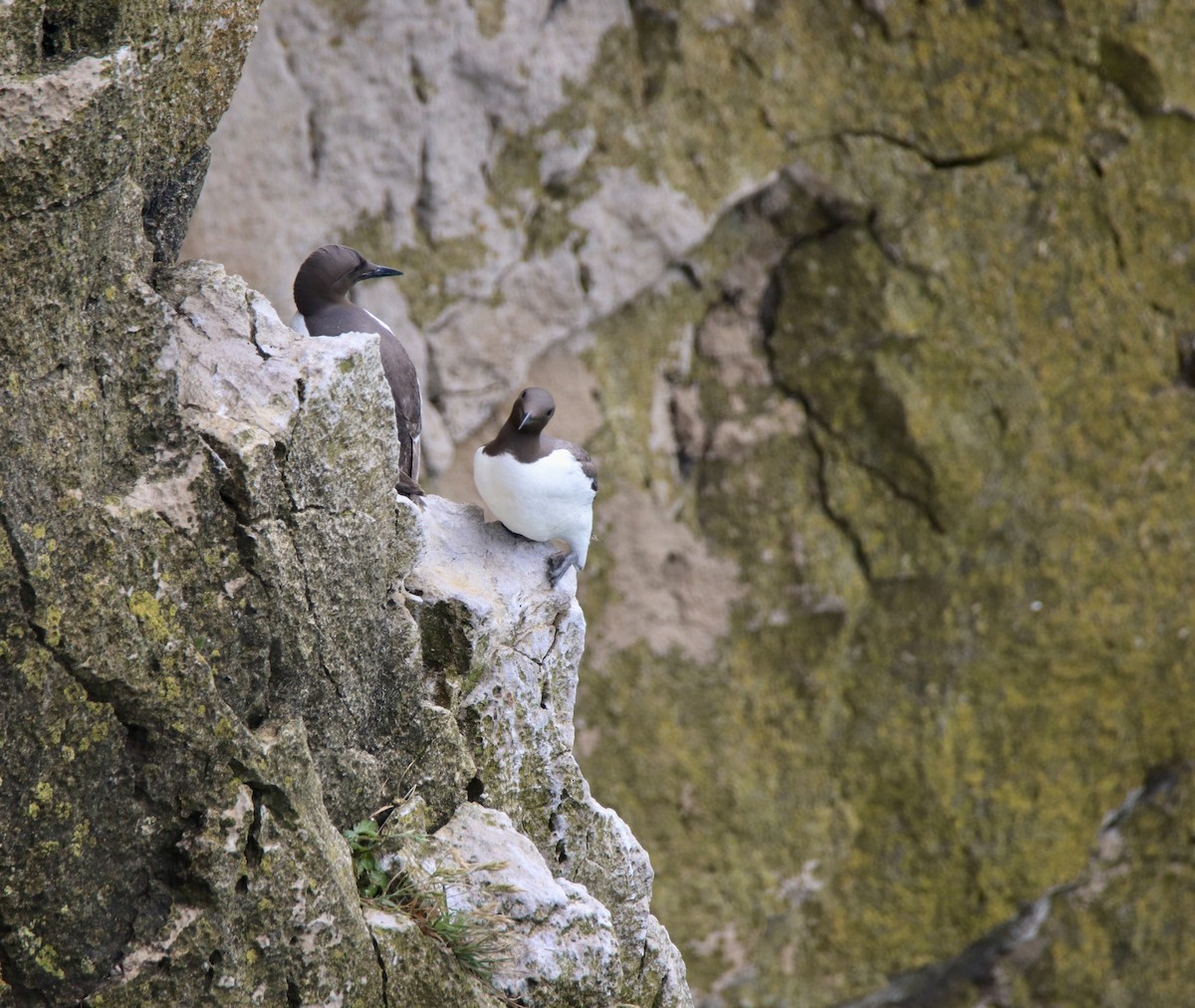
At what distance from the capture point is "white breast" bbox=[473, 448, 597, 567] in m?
4.84

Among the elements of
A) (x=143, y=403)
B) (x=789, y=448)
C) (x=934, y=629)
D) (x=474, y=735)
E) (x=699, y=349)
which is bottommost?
(x=934, y=629)

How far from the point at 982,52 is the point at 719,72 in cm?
212

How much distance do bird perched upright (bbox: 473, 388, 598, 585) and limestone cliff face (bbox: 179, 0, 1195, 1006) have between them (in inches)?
177

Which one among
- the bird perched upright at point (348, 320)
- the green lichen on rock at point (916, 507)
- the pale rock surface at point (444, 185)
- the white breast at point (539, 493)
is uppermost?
the bird perched upright at point (348, 320)

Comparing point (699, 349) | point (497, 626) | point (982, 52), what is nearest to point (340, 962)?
point (497, 626)

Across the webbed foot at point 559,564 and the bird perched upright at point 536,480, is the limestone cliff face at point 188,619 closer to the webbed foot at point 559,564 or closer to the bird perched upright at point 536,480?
the bird perched upright at point 536,480

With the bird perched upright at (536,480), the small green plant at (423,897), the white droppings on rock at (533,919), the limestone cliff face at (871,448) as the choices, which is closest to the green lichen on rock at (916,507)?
the limestone cliff face at (871,448)

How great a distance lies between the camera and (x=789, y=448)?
11062 millimetres

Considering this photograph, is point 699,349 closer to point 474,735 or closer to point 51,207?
point 474,735

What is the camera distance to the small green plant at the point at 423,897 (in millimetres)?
3879

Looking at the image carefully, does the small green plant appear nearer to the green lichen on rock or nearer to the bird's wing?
the bird's wing

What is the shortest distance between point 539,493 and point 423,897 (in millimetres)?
1515

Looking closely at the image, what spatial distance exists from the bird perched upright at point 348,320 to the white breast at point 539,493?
1.03 ft

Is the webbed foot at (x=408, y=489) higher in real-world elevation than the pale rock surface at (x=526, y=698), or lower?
higher
